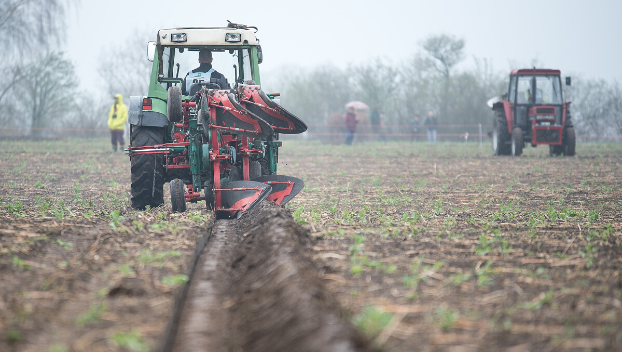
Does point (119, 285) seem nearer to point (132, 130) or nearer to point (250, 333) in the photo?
point (250, 333)

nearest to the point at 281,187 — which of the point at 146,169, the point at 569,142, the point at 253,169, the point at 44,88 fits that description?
the point at 253,169

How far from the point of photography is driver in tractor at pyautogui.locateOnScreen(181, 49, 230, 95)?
905 centimetres

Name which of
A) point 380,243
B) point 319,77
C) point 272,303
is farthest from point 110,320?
point 319,77

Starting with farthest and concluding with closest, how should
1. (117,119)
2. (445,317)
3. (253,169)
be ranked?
(117,119), (253,169), (445,317)

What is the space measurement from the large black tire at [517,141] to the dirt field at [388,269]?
33.1 ft

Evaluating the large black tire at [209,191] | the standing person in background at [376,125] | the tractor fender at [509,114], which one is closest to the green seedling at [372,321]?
the large black tire at [209,191]

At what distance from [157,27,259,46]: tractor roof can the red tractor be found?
1241 cm

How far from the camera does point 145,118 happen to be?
27.2 feet

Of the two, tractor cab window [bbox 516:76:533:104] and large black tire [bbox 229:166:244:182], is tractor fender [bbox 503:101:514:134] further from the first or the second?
large black tire [bbox 229:166:244:182]

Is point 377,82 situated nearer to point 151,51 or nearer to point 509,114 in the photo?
point 509,114

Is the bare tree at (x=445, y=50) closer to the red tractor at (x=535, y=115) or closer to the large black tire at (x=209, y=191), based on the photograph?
the red tractor at (x=535, y=115)

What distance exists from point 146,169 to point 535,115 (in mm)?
14379

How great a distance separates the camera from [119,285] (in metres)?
4.32

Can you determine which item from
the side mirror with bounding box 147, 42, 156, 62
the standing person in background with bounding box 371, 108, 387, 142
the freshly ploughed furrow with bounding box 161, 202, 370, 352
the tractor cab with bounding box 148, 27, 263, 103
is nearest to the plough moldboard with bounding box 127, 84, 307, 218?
the tractor cab with bounding box 148, 27, 263, 103
